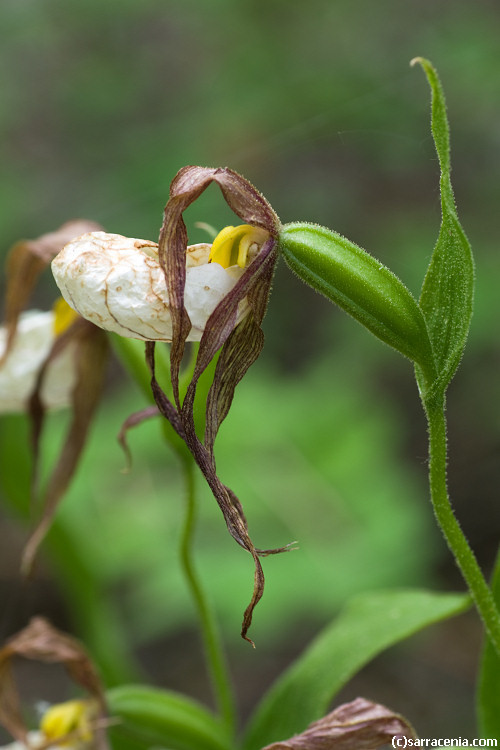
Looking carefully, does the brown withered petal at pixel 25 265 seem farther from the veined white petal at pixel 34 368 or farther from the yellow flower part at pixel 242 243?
the yellow flower part at pixel 242 243

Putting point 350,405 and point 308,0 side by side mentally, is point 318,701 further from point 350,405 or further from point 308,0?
point 308,0

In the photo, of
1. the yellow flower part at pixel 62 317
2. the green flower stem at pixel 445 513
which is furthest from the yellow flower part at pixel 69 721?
the green flower stem at pixel 445 513

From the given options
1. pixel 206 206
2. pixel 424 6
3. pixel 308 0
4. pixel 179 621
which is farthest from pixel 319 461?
pixel 424 6

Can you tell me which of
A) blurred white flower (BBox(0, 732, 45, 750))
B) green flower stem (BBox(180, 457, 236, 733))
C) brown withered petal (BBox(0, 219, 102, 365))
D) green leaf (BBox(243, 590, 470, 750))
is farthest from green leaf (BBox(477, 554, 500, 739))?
brown withered petal (BBox(0, 219, 102, 365))

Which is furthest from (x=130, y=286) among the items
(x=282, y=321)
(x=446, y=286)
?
(x=282, y=321)

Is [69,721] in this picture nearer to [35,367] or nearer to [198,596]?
[198,596]

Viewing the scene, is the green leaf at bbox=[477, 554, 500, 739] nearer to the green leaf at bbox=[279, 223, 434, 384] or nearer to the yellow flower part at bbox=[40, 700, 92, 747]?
the green leaf at bbox=[279, 223, 434, 384]
